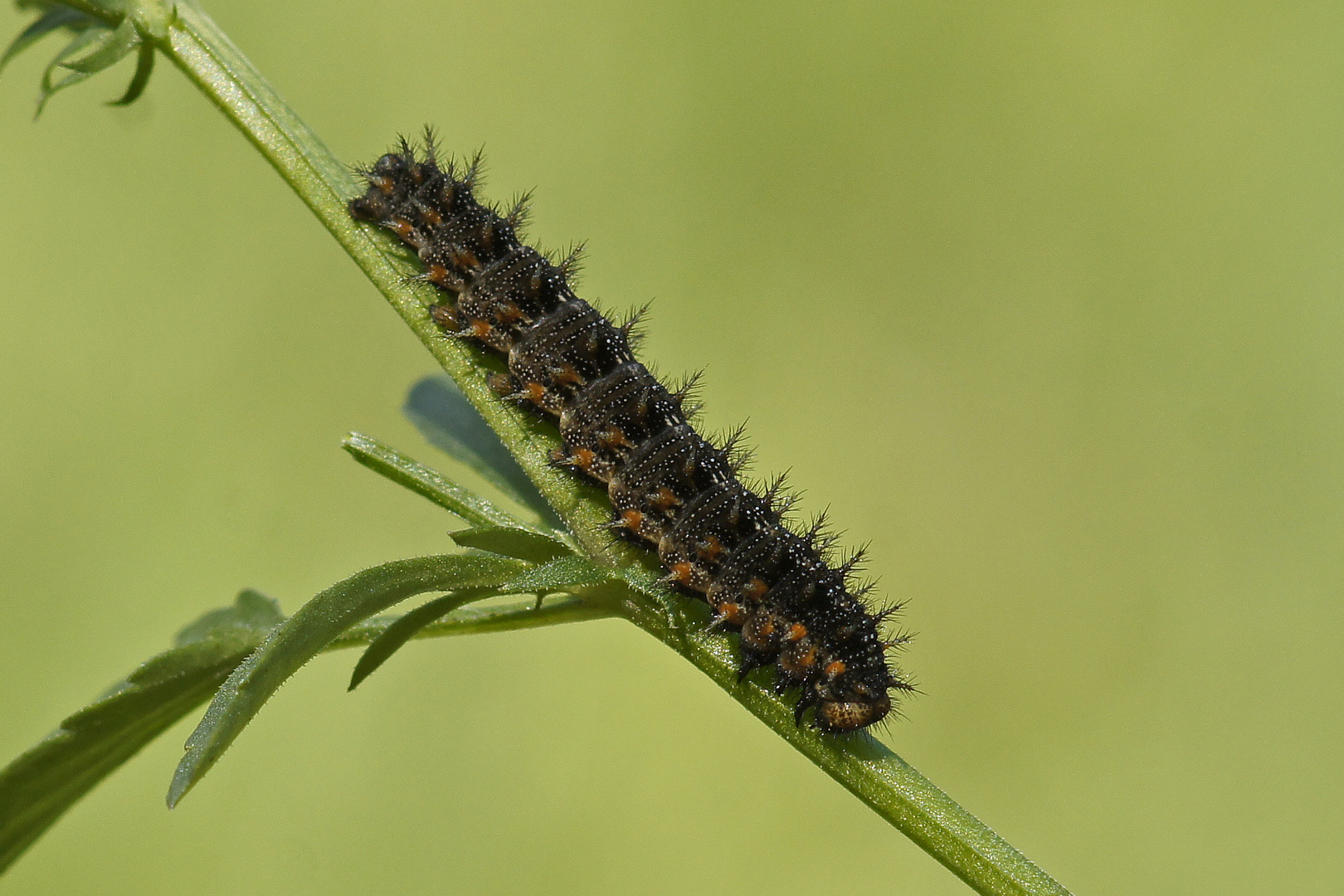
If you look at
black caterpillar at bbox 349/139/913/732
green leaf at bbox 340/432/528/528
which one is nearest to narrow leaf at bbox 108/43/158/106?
black caterpillar at bbox 349/139/913/732

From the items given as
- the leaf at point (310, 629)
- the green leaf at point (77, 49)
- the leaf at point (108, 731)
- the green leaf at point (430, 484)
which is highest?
the green leaf at point (77, 49)

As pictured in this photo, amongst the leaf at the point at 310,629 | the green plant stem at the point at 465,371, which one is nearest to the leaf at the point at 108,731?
the leaf at the point at 310,629

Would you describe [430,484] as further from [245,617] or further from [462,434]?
[462,434]

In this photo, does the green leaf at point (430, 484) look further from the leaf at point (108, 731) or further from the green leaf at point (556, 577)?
the leaf at point (108, 731)

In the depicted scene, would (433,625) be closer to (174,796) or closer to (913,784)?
(174,796)

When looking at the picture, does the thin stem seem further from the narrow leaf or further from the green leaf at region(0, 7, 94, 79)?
the green leaf at region(0, 7, 94, 79)

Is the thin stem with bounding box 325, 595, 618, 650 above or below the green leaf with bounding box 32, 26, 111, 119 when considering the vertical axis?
below
